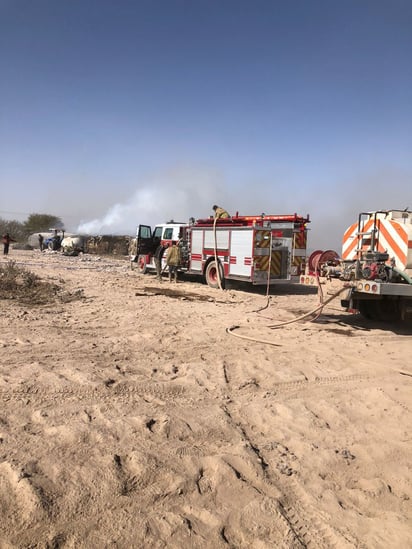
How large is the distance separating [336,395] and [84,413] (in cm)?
258

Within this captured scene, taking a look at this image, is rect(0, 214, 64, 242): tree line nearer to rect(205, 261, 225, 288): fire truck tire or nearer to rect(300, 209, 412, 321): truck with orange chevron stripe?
rect(205, 261, 225, 288): fire truck tire

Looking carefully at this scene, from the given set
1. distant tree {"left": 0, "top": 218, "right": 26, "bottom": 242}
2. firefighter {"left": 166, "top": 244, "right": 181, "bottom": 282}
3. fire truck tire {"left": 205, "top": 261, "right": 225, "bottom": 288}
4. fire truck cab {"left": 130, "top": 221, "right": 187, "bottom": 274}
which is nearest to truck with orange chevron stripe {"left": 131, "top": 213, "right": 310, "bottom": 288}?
fire truck tire {"left": 205, "top": 261, "right": 225, "bottom": 288}

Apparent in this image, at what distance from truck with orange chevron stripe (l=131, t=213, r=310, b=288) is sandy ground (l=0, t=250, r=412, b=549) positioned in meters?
6.77

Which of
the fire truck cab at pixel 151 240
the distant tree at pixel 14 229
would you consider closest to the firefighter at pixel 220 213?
the fire truck cab at pixel 151 240

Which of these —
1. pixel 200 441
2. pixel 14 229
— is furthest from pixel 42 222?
pixel 200 441

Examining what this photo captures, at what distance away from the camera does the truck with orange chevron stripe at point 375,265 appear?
23.5 ft

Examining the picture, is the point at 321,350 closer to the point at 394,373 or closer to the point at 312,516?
the point at 394,373

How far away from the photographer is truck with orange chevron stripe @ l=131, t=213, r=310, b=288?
43.9 feet

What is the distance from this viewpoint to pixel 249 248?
13383 millimetres

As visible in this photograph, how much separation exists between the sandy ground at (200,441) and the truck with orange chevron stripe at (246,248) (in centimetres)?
677

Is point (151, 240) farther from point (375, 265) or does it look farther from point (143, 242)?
point (375, 265)

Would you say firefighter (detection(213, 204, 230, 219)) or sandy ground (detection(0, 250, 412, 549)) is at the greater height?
firefighter (detection(213, 204, 230, 219))

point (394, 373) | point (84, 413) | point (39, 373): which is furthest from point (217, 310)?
point (84, 413)

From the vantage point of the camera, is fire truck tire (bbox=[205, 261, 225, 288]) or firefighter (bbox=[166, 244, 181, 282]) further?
firefighter (bbox=[166, 244, 181, 282])
